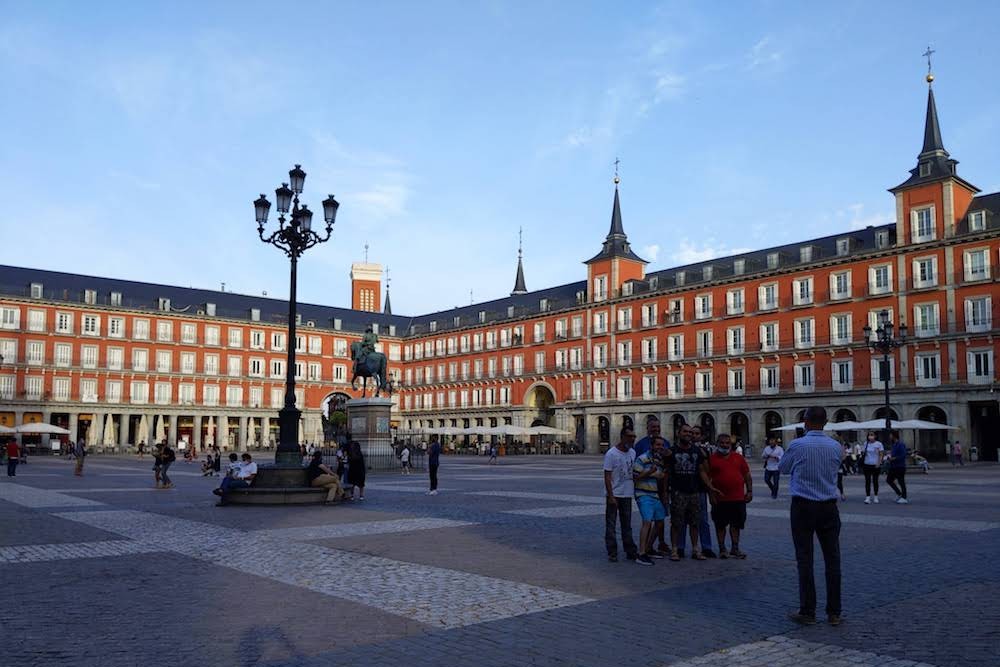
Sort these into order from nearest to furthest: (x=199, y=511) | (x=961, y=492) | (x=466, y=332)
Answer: (x=199, y=511), (x=961, y=492), (x=466, y=332)

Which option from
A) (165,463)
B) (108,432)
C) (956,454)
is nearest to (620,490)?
(165,463)

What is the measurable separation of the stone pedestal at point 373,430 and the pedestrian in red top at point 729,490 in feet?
78.5

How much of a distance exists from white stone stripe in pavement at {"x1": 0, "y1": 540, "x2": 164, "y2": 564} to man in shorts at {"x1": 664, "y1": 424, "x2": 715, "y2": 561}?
6521 mm

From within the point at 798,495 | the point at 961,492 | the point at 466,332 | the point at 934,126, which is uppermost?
the point at 934,126

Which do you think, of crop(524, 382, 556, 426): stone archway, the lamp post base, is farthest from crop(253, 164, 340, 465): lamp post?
crop(524, 382, 556, 426): stone archway

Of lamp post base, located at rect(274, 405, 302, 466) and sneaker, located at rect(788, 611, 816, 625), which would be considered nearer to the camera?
sneaker, located at rect(788, 611, 816, 625)

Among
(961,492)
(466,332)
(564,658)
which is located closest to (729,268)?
(466,332)

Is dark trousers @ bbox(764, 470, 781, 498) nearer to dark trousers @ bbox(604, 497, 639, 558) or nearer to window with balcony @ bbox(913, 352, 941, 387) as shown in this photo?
dark trousers @ bbox(604, 497, 639, 558)

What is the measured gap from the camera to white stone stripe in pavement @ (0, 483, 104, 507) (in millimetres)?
17422

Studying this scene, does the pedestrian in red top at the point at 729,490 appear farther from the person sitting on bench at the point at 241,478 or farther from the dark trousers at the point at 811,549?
the person sitting on bench at the point at 241,478

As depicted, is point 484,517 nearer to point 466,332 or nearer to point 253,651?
point 253,651

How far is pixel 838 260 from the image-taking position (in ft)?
171

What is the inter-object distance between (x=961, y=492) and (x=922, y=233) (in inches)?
1235

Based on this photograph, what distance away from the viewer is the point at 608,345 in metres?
67.5
